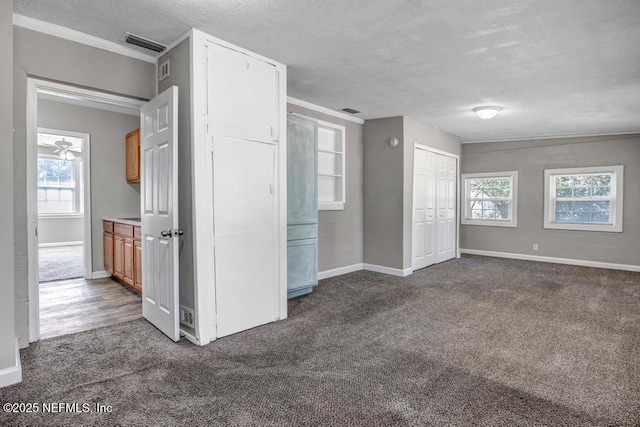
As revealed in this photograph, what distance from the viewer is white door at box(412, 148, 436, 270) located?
586cm

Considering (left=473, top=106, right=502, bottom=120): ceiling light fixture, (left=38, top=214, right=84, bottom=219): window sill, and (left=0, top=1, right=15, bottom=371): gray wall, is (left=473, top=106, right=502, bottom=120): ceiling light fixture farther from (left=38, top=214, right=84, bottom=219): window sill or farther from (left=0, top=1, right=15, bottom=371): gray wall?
(left=38, top=214, right=84, bottom=219): window sill

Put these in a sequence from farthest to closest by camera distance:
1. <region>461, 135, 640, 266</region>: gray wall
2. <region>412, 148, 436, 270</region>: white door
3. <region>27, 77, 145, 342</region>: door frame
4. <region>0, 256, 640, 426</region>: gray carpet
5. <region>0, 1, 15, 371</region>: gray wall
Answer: <region>461, 135, 640, 266</region>: gray wall, <region>412, 148, 436, 270</region>: white door, <region>27, 77, 145, 342</region>: door frame, <region>0, 1, 15, 371</region>: gray wall, <region>0, 256, 640, 426</region>: gray carpet

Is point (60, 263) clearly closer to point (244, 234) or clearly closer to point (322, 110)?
point (244, 234)

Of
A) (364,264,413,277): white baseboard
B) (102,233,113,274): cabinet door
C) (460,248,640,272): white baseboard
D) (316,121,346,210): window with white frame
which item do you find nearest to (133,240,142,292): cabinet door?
(102,233,113,274): cabinet door

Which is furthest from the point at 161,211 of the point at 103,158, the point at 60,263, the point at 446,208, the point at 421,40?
the point at 446,208

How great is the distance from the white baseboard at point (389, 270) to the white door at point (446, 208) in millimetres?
1350

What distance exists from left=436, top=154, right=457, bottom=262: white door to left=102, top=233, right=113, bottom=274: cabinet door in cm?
536

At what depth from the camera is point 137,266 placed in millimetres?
4238

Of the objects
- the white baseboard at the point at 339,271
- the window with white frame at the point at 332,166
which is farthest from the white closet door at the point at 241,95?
the white baseboard at the point at 339,271

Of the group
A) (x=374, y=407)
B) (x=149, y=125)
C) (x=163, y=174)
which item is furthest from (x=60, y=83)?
(x=374, y=407)

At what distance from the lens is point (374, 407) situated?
2035 mm

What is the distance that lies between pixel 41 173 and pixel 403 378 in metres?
9.37

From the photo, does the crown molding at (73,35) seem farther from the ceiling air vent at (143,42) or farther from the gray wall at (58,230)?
the gray wall at (58,230)

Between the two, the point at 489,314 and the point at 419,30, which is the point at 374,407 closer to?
the point at 489,314
